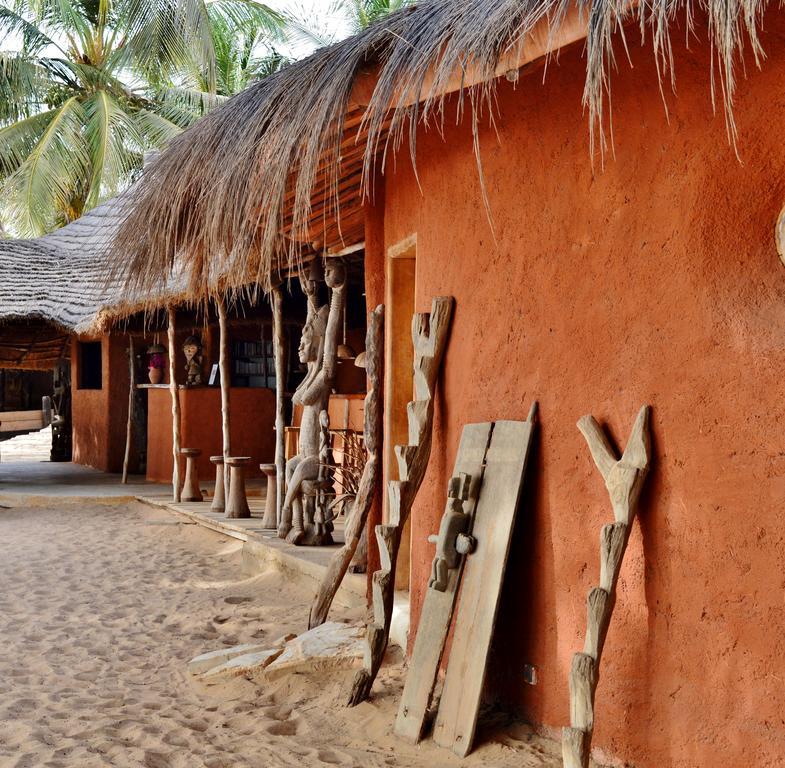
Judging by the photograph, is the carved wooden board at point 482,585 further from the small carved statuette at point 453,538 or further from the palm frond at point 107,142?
the palm frond at point 107,142

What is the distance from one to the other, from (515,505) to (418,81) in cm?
142

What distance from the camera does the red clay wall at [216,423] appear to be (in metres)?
10.1

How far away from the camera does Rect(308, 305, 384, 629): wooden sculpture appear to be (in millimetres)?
4535

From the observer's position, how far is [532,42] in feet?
8.28

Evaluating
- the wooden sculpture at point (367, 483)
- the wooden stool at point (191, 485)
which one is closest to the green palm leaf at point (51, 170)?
the wooden stool at point (191, 485)

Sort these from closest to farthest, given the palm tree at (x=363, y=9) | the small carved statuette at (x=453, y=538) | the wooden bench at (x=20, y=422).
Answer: the small carved statuette at (x=453, y=538) < the wooden bench at (x=20, y=422) < the palm tree at (x=363, y=9)

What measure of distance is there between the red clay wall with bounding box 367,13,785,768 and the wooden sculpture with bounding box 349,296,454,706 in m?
0.23

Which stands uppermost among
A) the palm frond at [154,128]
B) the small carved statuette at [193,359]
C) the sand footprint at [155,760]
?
the palm frond at [154,128]

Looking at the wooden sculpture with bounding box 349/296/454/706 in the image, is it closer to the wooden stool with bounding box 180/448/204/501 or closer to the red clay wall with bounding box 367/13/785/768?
the red clay wall with bounding box 367/13/785/768

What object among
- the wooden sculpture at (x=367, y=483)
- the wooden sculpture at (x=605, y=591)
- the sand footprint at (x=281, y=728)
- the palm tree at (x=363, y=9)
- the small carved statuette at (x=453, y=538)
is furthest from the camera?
the palm tree at (x=363, y=9)

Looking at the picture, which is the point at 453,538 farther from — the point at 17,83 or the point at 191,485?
the point at 17,83

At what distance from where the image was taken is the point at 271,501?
7035 mm

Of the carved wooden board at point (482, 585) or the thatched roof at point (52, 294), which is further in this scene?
the thatched roof at point (52, 294)

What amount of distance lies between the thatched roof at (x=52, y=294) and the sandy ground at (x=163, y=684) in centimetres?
289
